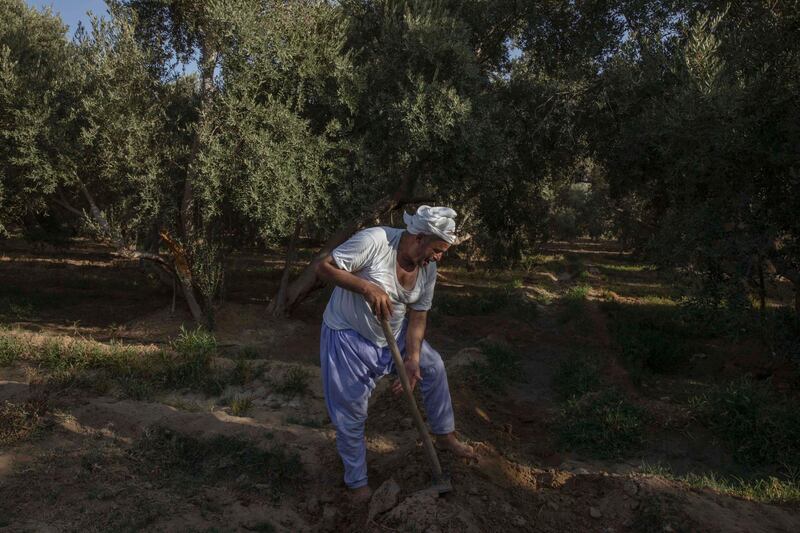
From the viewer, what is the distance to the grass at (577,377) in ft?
25.5

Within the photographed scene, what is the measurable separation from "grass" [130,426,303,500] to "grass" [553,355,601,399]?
13.0 ft

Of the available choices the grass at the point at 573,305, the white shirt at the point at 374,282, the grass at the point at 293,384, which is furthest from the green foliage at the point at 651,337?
the white shirt at the point at 374,282

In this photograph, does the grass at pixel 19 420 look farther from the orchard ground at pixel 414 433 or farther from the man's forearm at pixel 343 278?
the man's forearm at pixel 343 278

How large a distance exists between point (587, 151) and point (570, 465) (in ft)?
25.1

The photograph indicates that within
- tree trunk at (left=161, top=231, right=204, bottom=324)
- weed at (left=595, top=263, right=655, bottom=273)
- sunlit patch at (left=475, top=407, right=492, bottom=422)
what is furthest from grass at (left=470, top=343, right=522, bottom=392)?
weed at (left=595, top=263, right=655, bottom=273)

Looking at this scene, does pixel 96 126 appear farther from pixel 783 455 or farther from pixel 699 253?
pixel 783 455

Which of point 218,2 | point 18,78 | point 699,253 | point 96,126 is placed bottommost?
point 699,253

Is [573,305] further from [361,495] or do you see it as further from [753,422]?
[361,495]

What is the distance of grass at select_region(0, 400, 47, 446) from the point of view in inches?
185

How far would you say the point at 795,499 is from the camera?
14.6 ft

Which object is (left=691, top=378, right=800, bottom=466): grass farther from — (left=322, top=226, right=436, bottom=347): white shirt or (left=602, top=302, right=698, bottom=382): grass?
(left=322, top=226, right=436, bottom=347): white shirt

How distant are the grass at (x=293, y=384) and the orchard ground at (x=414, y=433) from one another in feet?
0.07

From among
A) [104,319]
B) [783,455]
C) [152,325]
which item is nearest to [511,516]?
[783,455]

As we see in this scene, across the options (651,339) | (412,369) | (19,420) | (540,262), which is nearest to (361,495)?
(412,369)
